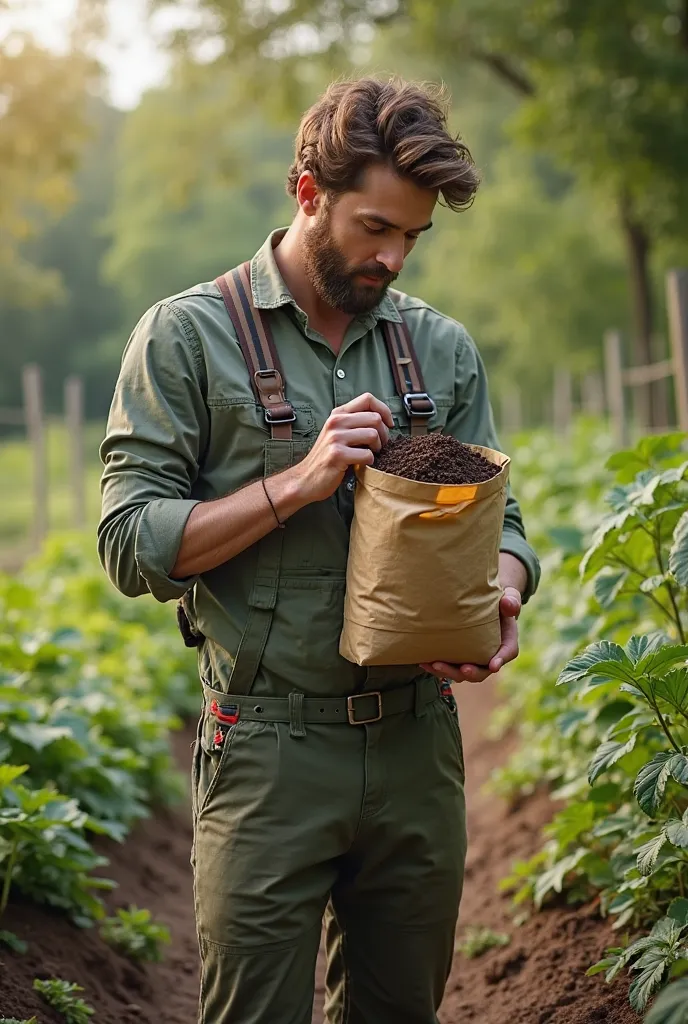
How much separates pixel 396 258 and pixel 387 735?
107cm

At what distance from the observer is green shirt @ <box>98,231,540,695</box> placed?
2.57 metres

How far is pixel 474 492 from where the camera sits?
2.40 m

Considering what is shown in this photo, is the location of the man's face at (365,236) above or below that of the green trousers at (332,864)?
above

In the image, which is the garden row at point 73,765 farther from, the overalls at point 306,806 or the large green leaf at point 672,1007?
the large green leaf at point 672,1007

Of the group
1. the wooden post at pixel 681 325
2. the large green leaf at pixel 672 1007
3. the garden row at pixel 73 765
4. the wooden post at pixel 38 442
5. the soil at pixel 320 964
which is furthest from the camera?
the wooden post at pixel 38 442

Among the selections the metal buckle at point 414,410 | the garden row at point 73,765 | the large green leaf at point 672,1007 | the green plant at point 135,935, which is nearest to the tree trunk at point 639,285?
the garden row at point 73,765

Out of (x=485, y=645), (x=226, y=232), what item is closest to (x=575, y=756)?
(x=485, y=645)

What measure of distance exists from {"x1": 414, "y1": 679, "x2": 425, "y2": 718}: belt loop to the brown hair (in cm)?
112

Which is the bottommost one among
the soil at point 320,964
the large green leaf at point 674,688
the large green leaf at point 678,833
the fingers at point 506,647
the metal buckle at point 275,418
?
the soil at point 320,964

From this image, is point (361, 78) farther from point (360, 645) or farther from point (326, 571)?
point (360, 645)

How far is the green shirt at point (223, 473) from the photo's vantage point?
257 centimetres

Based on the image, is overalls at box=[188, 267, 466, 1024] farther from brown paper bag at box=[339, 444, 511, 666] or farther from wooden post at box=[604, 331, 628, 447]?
wooden post at box=[604, 331, 628, 447]

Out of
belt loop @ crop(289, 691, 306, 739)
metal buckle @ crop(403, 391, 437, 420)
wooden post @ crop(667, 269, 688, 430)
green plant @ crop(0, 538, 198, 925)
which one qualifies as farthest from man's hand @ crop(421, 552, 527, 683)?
wooden post @ crop(667, 269, 688, 430)

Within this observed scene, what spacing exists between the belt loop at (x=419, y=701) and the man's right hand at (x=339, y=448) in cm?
56
